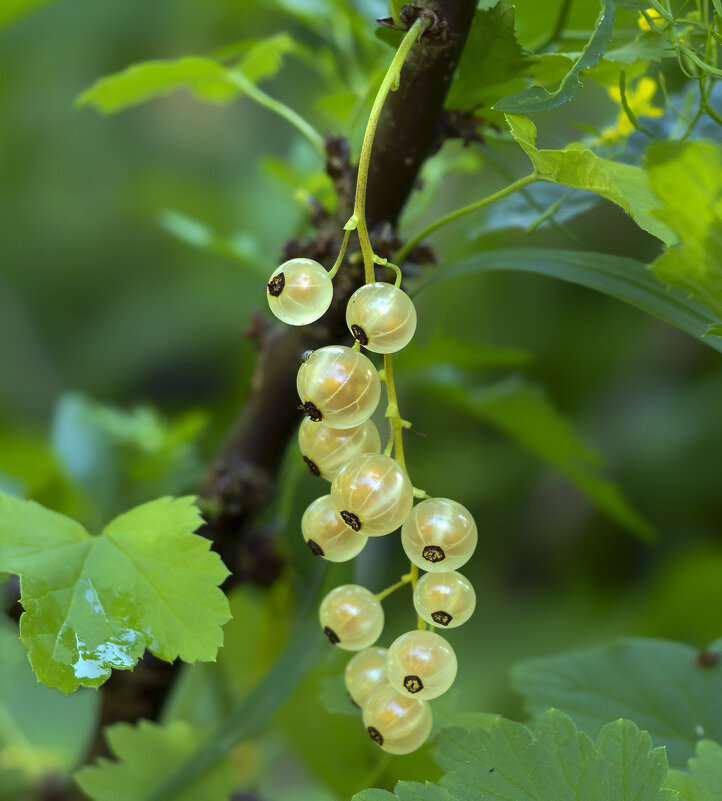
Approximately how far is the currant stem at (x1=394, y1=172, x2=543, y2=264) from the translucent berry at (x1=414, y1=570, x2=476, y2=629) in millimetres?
147

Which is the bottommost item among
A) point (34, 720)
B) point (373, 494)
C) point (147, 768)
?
point (34, 720)

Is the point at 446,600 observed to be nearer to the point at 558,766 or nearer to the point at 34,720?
the point at 558,766

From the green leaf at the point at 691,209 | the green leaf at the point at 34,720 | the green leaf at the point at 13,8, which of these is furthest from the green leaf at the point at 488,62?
the green leaf at the point at 34,720

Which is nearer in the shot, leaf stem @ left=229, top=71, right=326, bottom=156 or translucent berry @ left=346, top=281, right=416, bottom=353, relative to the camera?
translucent berry @ left=346, top=281, right=416, bottom=353

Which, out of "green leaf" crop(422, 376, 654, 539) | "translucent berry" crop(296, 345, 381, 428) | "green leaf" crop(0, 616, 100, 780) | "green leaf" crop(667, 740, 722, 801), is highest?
"translucent berry" crop(296, 345, 381, 428)

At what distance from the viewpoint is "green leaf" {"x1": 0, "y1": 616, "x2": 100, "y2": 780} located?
655 mm

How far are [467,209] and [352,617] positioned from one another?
0.18 meters

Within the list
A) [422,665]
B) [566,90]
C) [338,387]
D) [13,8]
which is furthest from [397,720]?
[13,8]

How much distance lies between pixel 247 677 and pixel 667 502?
2.01 ft

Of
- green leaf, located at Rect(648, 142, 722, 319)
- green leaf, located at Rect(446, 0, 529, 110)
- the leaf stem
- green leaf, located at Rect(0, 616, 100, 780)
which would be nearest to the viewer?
green leaf, located at Rect(648, 142, 722, 319)

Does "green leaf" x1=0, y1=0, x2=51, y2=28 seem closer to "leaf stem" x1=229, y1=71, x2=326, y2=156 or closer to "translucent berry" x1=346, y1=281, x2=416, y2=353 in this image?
"leaf stem" x1=229, y1=71, x2=326, y2=156

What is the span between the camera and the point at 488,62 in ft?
1.17

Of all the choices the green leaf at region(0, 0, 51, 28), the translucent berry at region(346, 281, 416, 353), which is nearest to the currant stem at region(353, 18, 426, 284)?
the translucent berry at region(346, 281, 416, 353)

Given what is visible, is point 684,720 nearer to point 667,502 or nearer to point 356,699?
point 356,699
